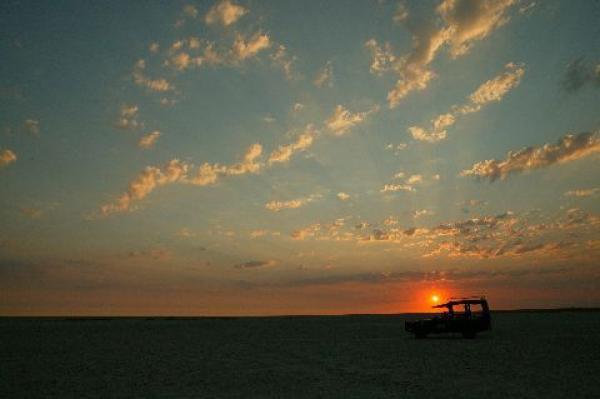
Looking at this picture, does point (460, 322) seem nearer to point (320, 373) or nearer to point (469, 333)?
point (469, 333)

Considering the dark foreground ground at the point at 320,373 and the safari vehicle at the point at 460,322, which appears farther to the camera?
the safari vehicle at the point at 460,322

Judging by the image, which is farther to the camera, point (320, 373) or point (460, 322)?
point (460, 322)

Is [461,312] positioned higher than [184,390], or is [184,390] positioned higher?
[461,312]

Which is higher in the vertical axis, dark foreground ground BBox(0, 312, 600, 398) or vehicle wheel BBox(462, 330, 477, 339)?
vehicle wheel BBox(462, 330, 477, 339)

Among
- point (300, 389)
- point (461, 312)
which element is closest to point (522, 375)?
point (300, 389)

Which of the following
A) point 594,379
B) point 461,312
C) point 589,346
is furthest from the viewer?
point 461,312

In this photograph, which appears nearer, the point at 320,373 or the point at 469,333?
the point at 320,373

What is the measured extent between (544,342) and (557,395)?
1948cm

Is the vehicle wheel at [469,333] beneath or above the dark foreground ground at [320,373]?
above

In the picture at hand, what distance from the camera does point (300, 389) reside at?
50.7 ft

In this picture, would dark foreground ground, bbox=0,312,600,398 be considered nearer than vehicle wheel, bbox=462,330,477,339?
Yes

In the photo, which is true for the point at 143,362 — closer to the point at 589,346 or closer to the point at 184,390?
the point at 184,390

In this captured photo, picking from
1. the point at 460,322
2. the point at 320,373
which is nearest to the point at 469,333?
the point at 460,322

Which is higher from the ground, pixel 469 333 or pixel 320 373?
pixel 469 333
